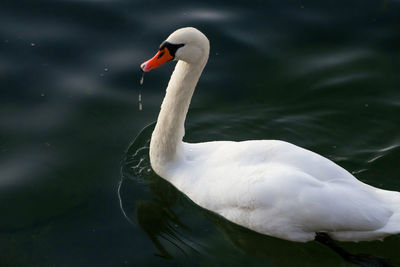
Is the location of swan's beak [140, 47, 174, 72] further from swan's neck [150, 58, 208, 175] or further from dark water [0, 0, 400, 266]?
dark water [0, 0, 400, 266]

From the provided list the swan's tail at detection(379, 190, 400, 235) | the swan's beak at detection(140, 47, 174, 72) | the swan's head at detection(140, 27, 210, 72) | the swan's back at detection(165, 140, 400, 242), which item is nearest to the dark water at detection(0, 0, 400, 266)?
the swan's back at detection(165, 140, 400, 242)

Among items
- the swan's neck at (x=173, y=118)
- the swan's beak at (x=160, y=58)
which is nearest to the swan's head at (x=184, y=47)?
the swan's beak at (x=160, y=58)

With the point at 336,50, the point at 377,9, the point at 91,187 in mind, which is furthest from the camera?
the point at 377,9

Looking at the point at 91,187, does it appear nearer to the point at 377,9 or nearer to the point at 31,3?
the point at 31,3

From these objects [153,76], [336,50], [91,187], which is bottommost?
[91,187]

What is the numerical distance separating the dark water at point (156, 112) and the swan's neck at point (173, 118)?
0.45m

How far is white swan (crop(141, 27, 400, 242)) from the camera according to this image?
6453mm

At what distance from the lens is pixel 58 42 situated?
10.0 meters

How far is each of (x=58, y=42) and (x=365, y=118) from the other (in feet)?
16.3

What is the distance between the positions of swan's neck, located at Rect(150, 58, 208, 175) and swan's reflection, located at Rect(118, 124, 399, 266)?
0.44m

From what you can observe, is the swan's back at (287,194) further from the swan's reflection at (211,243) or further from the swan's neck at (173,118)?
the swan's neck at (173,118)

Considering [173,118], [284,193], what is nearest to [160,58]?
[173,118]

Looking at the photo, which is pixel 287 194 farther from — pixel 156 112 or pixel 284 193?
pixel 156 112

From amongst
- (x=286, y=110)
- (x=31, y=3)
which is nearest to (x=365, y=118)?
(x=286, y=110)
